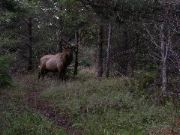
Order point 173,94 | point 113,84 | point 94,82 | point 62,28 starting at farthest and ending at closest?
point 62,28, point 94,82, point 113,84, point 173,94

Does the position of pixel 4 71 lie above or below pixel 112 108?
above

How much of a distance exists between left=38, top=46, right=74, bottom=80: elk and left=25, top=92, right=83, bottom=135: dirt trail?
19.9 ft

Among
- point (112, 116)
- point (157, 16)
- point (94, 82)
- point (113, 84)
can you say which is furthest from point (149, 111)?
point (94, 82)

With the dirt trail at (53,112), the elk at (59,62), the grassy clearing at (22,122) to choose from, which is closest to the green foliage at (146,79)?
the dirt trail at (53,112)

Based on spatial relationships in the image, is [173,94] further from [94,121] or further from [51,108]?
[51,108]

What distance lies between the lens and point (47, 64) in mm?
25094

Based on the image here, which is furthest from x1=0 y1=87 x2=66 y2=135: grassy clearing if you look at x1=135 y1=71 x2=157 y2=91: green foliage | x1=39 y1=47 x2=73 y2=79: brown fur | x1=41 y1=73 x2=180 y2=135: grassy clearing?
x1=39 y1=47 x2=73 y2=79: brown fur

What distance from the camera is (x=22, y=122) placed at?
40.1 ft

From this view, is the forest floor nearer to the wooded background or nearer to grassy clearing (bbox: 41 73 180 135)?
grassy clearing (bbox: 41 73 180 135)

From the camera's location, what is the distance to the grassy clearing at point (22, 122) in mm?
11359

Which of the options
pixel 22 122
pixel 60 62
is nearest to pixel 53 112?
pixel 22 122

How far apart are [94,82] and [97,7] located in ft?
27.1

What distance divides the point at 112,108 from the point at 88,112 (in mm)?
816

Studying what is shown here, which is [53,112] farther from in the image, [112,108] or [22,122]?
[22,122]
